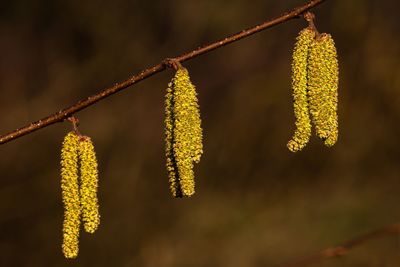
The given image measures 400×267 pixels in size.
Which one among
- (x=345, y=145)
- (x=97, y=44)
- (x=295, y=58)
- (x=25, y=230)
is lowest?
(x=295, y=58)

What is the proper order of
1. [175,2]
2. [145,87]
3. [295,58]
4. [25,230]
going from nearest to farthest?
[295,58]
[25,230]
[145,87]
[175,2]

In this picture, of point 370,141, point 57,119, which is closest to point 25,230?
point 370,141

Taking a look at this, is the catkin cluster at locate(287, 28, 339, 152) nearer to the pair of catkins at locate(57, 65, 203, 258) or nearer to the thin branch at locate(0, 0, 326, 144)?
the thin branch at locate(0, 0, 326, 144)

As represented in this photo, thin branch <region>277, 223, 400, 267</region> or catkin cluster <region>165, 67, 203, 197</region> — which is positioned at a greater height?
catkin cluster <region>165, 67, 203, 197</region>

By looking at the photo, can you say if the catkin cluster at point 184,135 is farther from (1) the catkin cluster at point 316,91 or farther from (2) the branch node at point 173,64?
(1) the catkin cluster at point 316,91

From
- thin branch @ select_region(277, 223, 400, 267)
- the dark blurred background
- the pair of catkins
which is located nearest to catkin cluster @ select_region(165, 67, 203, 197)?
the pair of catkins

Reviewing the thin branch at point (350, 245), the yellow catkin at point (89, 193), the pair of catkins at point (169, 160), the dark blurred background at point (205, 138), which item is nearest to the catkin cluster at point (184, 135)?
the pair of catkins at point (169, 160)

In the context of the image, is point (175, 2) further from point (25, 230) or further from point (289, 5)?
point (25, 230)
